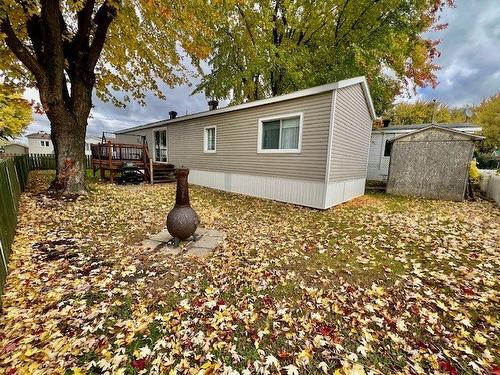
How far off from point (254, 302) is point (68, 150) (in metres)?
8.36

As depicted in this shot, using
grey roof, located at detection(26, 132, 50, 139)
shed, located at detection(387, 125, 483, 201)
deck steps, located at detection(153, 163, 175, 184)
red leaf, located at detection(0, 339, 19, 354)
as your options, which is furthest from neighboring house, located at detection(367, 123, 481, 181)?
grey roof, located at detection(26, 132, 50, 139)

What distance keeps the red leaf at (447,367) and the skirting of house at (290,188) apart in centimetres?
583

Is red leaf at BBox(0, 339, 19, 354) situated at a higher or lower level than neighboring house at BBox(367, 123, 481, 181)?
lower

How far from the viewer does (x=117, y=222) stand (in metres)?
6.14

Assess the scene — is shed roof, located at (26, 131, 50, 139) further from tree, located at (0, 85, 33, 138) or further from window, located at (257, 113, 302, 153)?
window, located at (257, 113, 302, 153)

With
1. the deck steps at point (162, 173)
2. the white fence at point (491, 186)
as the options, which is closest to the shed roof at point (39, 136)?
the deck steps at point (162, 173)

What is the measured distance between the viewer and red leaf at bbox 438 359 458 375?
2.17 meters

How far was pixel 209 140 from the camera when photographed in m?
12.4

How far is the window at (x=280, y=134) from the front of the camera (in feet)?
27.8

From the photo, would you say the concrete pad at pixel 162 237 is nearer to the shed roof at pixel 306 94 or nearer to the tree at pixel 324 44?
the shed roof at pixel 306 94

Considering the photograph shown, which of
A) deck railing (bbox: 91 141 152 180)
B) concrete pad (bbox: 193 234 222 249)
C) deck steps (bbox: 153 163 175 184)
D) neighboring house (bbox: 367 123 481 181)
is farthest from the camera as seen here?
neighboring house (bbox: 367 123 481 181)

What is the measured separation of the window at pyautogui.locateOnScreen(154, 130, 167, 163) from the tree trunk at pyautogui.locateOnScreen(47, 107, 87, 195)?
7.94 m

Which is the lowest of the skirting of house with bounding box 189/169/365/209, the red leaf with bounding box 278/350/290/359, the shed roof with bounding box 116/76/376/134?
the red leaf with bounding box 278/350/290/359

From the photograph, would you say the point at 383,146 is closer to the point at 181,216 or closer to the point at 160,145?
the point at 160,145
